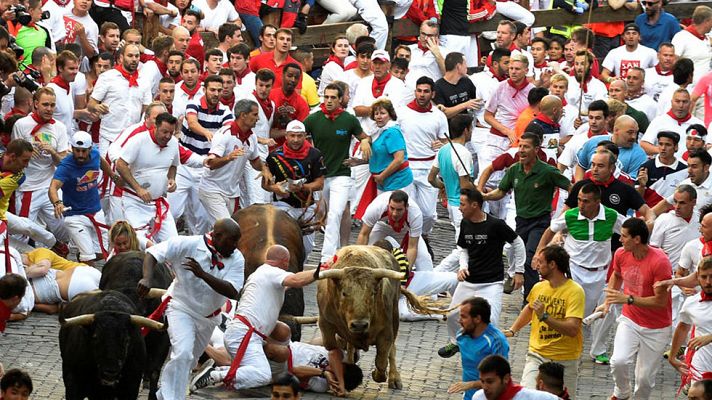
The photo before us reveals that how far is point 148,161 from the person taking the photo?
745 inches

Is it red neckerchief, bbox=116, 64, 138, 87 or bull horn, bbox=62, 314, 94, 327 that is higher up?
bull horn, bbox=62, 314, 94, 327

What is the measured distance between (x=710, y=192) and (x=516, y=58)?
4375 mm

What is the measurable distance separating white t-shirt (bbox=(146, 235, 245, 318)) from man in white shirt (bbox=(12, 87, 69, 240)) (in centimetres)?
465

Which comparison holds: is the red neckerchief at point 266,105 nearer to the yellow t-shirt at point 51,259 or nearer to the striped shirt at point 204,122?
the striped shirt at point 204,122

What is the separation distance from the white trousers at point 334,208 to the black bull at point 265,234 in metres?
0.66

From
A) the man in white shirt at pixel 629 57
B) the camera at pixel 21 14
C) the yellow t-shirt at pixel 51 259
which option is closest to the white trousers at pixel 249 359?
A: the yellow t-shirt at pixel 51 259

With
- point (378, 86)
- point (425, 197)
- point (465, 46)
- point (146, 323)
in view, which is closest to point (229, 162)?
point (425, 197)

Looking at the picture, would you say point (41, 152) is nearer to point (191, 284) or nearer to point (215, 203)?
point (215, 203)

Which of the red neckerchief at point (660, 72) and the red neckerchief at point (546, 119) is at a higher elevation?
the red neckerchief at point (546, 119)

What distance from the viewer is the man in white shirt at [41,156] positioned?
19.0 metres

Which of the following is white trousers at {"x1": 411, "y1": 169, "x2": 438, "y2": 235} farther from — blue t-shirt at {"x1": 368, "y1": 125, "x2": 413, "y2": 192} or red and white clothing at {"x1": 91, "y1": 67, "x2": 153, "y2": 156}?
red and white clothing at {"x1": 91, "y1": 67, "x2": 153, "y2": 156}

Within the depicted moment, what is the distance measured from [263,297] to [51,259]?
370 centimetres

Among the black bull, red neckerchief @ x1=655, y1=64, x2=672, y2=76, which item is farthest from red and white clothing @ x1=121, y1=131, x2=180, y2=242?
red neckerchief @ x1=655, y1=64, x2=672, y2=76

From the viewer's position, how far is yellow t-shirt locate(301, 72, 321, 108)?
876 inches
